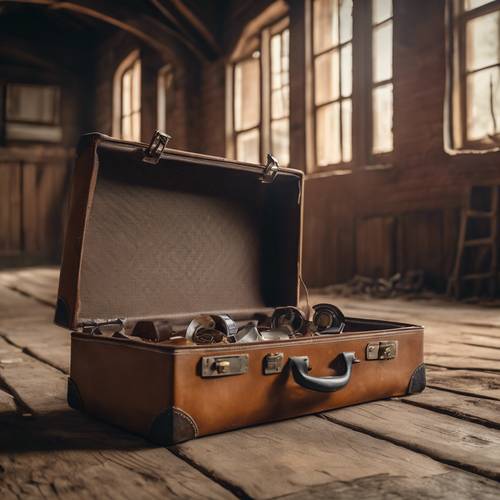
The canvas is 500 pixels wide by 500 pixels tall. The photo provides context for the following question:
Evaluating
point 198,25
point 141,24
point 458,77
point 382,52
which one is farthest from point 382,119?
point 141,24

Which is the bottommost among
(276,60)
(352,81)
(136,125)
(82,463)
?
(82,463)

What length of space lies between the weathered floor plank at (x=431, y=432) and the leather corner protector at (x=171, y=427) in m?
0.41

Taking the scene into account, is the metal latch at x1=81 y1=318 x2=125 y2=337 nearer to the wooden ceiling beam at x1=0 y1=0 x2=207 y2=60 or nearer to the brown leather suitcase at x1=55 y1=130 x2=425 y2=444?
the brown leather suitcase at x1=55 y1=130 x2=425 y2=444

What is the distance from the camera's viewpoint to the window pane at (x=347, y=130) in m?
6.20

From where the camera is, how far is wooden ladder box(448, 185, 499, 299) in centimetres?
482

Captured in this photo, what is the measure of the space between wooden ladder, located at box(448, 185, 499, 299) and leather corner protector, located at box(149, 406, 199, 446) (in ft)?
13.3

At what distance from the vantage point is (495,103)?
→ 4883 millimetres

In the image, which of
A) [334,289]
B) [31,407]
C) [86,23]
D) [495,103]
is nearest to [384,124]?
[495,103]

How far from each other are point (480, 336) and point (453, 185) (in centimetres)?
243

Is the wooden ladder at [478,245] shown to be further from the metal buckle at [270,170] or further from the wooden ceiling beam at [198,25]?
the wooden ceiling beam at [198,25]

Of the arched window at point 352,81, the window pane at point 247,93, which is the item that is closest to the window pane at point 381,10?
the arched window at point 352,81

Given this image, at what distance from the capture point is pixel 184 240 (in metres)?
2.14

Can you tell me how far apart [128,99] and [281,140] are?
14.2ft

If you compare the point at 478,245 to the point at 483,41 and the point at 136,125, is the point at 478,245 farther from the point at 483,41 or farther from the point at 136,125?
the point at 136,125
